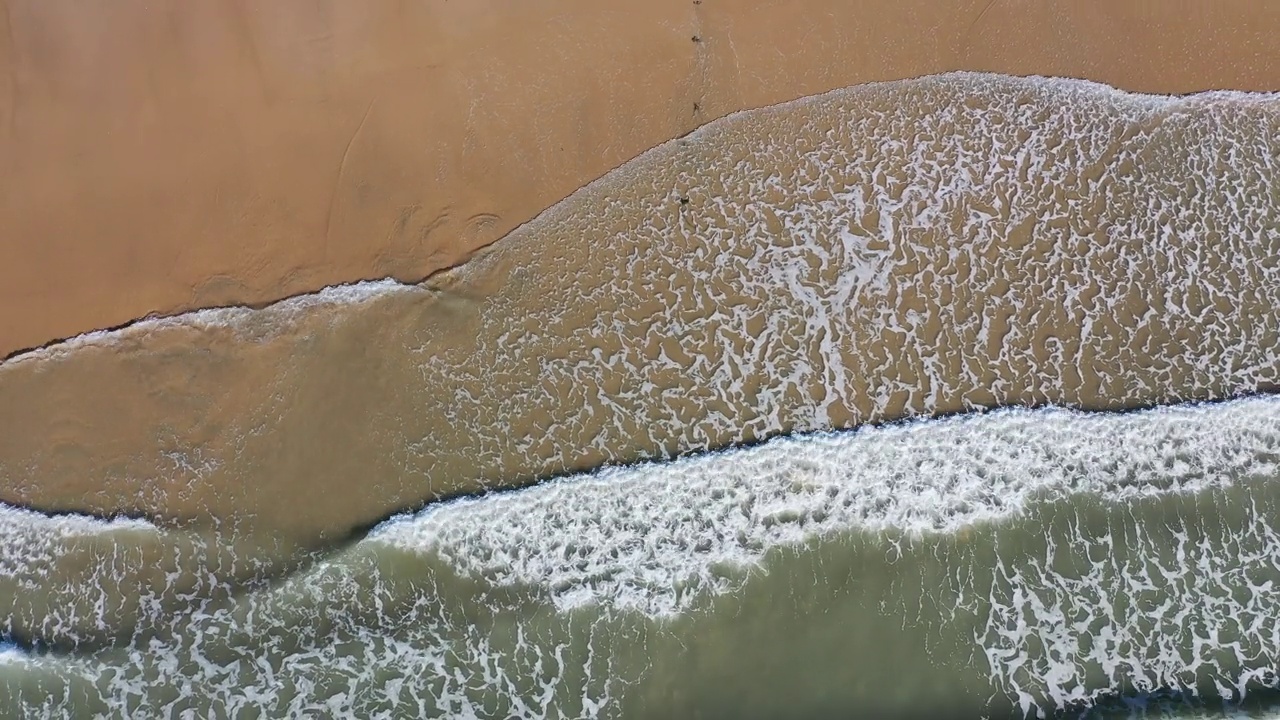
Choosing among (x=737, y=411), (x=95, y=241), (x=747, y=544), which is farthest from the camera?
(x=95, y=241)

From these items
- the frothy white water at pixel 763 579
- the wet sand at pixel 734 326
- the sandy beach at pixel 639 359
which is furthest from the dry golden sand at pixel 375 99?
the frothy white water at pixel 763 579

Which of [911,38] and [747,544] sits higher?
[911,38]

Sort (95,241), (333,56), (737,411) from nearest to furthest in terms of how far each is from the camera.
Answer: (737,411) < (95,241) < (333,56)

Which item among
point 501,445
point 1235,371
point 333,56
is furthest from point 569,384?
point 1235,371

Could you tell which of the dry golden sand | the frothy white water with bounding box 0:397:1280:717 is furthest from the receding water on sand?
the dry golden sand

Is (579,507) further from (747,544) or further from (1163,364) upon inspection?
(1163,364)

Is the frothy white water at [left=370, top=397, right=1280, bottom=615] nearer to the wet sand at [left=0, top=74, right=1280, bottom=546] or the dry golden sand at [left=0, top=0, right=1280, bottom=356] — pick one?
the wet sand at [left=0, top=74, right=1280, bottom=546]
